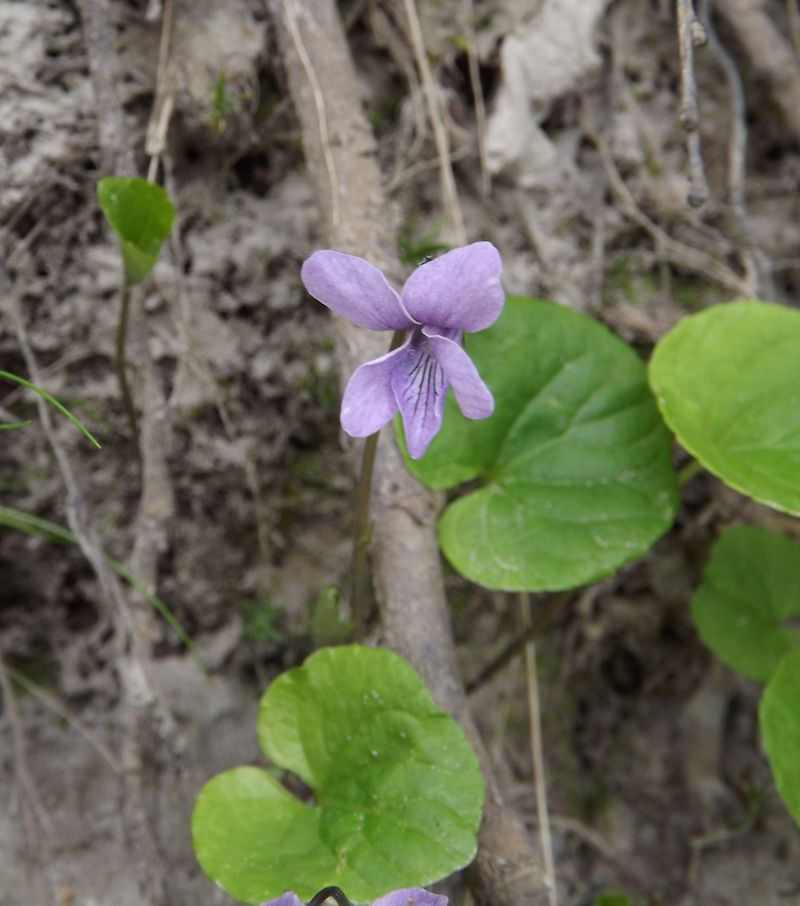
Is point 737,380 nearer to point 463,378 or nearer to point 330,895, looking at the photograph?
point 463,378

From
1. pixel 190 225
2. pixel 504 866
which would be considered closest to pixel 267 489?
pixel 190 225

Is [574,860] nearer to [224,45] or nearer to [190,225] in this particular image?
[190,225]

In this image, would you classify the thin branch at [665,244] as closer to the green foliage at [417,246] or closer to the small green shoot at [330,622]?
the green foliage at [417,246]

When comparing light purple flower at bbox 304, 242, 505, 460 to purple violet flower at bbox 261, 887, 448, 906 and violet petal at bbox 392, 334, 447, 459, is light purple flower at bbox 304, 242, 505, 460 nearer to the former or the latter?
violet petal at bbox 392, 334, 447, 459

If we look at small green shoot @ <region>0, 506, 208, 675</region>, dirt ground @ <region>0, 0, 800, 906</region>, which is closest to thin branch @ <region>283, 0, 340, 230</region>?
dirt ground @ <region>0, 0, 800, 906</region>

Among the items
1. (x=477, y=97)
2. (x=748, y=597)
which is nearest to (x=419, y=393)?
(x=477, y=97)
